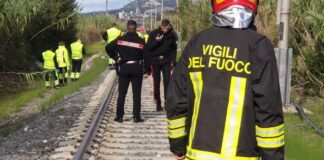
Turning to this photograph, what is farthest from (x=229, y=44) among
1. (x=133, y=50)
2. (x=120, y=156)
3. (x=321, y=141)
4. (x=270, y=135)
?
(x=133, y=50)

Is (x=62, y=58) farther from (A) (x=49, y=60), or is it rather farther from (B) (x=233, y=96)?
(B) (x=233, y=96)

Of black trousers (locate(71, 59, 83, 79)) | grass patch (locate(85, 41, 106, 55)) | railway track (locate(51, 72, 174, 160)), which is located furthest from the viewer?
grass patch (locate(85, 41, 106, 55))

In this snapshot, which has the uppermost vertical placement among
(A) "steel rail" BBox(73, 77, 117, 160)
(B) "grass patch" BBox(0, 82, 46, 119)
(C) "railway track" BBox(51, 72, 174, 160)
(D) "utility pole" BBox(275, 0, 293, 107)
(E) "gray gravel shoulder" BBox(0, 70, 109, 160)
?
(D) "utility pole" BBox(275, 0, 293, 107)

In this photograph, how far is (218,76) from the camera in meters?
3.10

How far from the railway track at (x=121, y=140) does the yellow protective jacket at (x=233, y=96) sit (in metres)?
3.86

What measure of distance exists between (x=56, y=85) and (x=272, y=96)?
59.6ft

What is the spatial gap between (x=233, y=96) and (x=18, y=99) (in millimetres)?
15001

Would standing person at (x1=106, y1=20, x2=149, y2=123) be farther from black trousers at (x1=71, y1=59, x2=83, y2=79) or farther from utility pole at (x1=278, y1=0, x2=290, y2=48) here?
black trousers at (x1=71, y1=59, x2=83, y2=79)

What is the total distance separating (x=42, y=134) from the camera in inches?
365

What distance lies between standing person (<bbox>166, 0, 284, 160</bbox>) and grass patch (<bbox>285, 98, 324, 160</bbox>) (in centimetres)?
453

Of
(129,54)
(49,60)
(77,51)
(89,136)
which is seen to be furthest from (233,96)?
(77,51)

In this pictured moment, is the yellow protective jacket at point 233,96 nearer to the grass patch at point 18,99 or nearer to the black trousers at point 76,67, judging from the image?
the grass patch at point 18,99

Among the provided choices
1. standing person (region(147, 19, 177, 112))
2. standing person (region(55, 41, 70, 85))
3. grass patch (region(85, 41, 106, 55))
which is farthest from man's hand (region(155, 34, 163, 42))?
grass patch (region(85, 41, 106, 55))

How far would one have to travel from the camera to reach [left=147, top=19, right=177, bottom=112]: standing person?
10445mm
